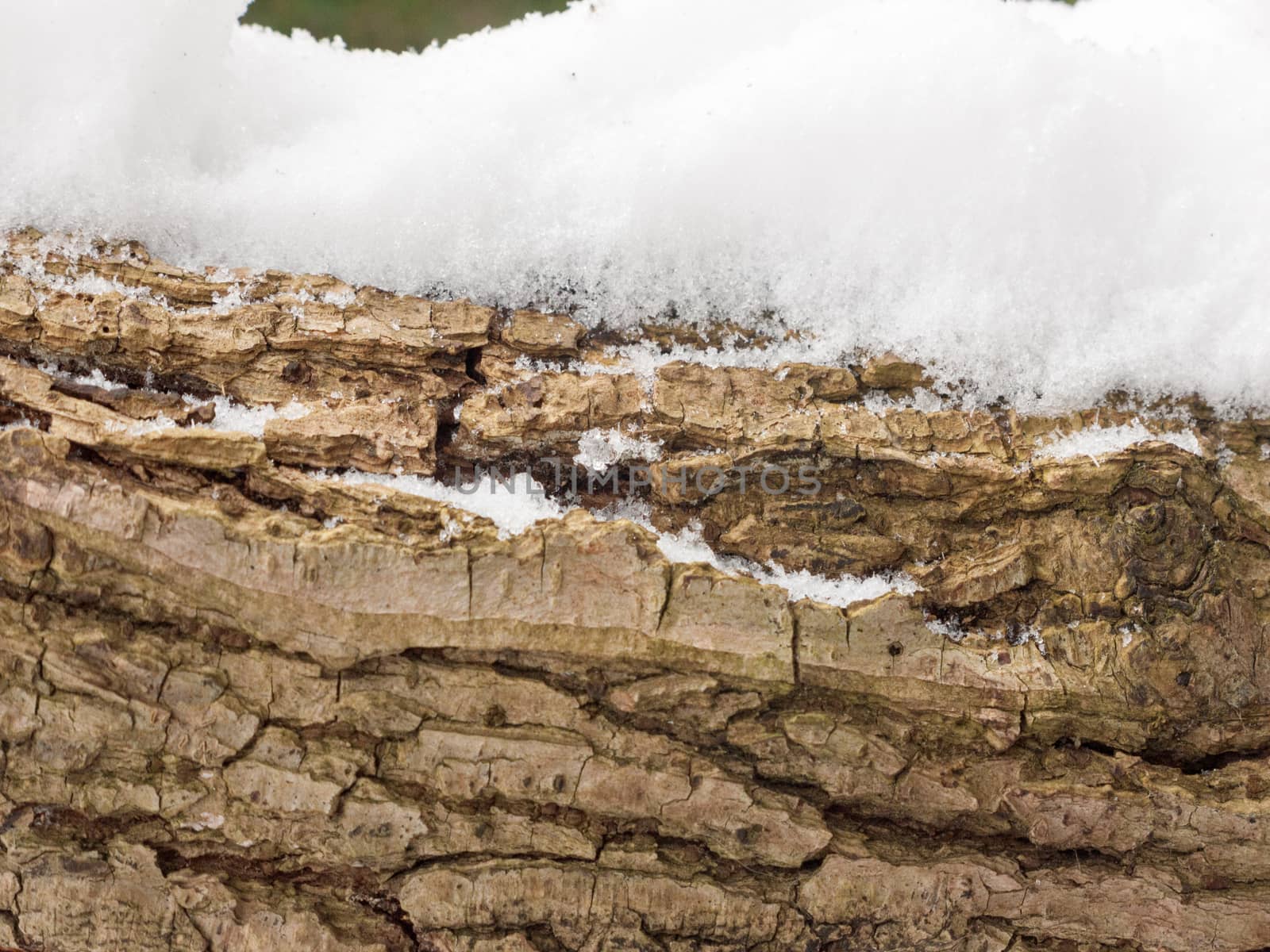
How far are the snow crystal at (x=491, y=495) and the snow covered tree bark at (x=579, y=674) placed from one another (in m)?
0.03

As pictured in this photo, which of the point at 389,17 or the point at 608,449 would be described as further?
the point at 389,17

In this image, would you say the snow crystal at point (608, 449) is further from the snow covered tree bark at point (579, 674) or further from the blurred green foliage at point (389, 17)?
the blurred green foliage at point (389, 17)

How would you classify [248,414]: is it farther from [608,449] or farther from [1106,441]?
[1106,441]

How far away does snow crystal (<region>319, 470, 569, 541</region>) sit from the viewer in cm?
160

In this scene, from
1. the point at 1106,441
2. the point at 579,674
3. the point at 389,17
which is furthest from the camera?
the point at 389,17

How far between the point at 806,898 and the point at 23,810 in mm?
1425

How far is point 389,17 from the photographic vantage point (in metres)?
4.06

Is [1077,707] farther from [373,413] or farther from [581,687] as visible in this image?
[373,413]

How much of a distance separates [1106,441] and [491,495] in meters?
1.19

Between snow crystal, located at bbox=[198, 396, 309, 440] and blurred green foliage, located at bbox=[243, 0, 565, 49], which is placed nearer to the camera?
snow crystal, located at bbox=[198, 396, 309, 440]

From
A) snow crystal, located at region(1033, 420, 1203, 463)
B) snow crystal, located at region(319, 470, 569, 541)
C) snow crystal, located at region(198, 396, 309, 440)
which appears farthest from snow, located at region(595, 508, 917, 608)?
snow crystal, located at region(198, 396, 309, 440)

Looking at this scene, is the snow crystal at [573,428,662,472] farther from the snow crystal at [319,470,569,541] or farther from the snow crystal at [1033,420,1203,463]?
the snow crystal at [1033,420,1203,463]

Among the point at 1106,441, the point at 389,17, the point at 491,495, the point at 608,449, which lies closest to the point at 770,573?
the point at 608,449

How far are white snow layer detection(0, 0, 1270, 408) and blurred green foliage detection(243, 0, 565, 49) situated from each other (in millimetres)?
2296
